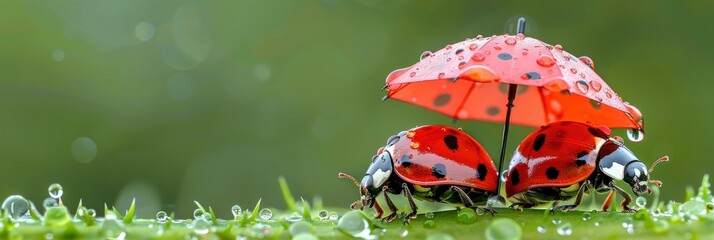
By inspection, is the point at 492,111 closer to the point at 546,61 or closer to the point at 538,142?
the point at 538,142

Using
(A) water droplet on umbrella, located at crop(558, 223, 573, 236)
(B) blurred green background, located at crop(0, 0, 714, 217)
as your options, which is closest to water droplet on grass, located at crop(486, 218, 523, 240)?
(A) water droplet on umbrella, located at crop(558, 223, 573, 236)

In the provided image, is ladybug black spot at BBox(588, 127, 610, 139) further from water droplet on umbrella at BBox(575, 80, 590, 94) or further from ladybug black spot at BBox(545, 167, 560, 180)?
water droplet on umbrella at BBox(575, 80, 590, 94)

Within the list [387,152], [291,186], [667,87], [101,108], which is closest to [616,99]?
[387,152]

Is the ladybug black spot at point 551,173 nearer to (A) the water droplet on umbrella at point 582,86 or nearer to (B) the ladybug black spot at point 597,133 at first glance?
(B) the ladybug black spot at point 597,133

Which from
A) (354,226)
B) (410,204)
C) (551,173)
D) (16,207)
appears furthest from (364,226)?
(16,207)

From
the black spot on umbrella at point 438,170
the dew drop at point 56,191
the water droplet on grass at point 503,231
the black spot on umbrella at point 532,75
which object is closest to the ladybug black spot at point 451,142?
the black spot on umbrella at point 438,170
